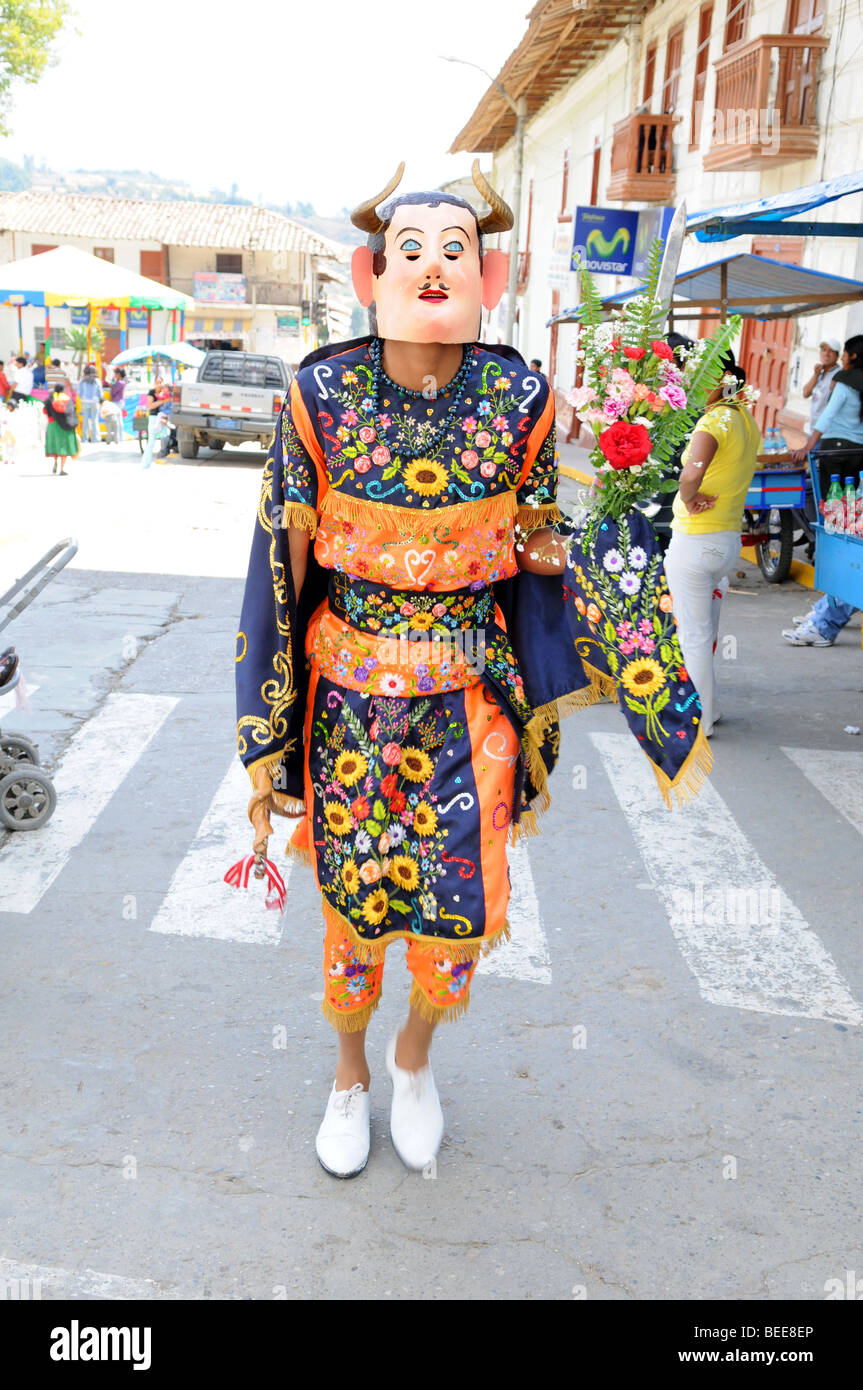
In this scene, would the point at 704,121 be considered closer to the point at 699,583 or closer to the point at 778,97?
the point at 778,97

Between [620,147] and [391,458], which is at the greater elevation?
[620,147]

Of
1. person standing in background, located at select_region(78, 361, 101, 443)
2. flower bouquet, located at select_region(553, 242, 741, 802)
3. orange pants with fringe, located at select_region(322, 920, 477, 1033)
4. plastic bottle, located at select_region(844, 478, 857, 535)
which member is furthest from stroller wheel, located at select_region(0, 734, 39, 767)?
person standing in background, located at select_region(78, 361, 101, 443)

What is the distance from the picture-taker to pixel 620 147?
20.0m

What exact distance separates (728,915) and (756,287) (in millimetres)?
7408

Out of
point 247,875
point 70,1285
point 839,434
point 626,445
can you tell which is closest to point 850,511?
point 839,434

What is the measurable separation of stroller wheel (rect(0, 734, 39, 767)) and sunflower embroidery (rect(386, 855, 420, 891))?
9.48ft

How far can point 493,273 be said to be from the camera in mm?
2938

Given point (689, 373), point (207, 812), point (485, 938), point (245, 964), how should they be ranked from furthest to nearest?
1. point (207, 812)
2. point (245, 964)
3. point (689, 373)
4. point (485, 938)

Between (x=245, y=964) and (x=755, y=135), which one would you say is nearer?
(x=245, y=964)

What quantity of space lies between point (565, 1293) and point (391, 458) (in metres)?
1.83

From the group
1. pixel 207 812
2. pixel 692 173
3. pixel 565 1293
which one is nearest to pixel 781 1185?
pixel 565 1293
